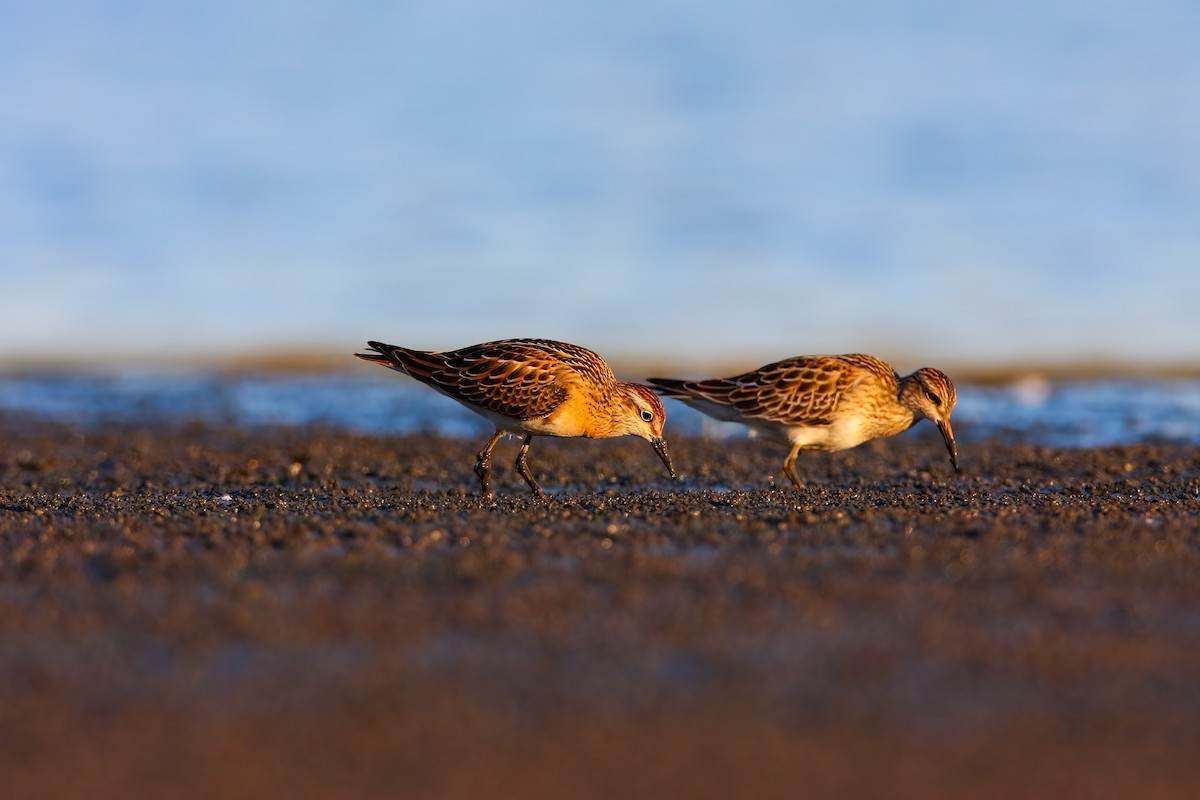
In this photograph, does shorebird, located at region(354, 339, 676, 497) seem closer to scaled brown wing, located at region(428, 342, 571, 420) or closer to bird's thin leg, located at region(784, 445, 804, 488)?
scaled brown wing, located at region(428, 342, 571, 420)

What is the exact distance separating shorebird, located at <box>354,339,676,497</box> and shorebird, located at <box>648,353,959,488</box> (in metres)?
0.55

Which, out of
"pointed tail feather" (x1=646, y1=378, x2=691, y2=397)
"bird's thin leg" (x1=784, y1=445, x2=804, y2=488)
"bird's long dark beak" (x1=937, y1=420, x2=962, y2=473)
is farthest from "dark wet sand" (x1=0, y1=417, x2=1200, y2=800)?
"pointed tail feather" (x1=646, y1=378, x2=691, y2=397)

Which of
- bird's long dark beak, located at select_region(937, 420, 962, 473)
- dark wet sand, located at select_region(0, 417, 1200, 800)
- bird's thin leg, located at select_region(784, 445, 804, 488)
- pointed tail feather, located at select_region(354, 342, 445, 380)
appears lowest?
dark wet sand, located at select_region(0, 417, 1200, 800)

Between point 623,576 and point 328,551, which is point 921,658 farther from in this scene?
point 328,551

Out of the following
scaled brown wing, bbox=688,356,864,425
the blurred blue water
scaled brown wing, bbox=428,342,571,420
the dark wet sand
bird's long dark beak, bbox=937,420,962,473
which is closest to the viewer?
the dark wet sand

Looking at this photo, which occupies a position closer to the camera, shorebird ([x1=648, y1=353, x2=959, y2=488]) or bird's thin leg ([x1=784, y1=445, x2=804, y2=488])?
bird's thin leg ([x1=784, y1=445, x2=804, y2=488])

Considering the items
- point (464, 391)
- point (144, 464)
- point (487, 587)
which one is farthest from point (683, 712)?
point (144, 464)

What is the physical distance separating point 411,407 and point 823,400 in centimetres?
1342

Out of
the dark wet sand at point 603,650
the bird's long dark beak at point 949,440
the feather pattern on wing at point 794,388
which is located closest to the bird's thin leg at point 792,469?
the feather pattern on wing at point 794,388

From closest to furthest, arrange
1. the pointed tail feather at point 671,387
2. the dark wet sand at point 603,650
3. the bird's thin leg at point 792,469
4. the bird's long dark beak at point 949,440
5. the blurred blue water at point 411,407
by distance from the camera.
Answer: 1. the dark wet sand at point 603,650
2. the bird's thin leg at point 792,469
3. the bird's long dark beak at point 949,440
4. the pointed tail feather at point 671,387
5. the blurred blue water at point 411,407

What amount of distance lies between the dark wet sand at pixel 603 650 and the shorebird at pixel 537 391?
5.85 feet

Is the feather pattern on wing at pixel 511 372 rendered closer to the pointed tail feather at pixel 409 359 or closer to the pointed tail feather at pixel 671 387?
the pointed tail feather at pixel 409 359

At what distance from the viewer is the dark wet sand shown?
168 inches

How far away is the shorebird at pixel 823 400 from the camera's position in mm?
11406
